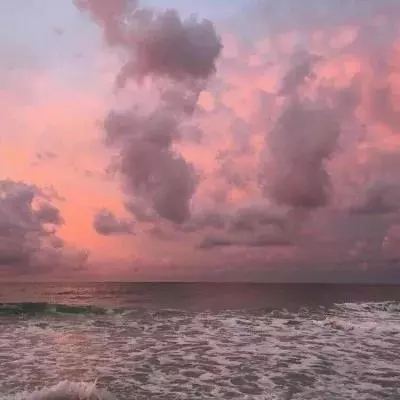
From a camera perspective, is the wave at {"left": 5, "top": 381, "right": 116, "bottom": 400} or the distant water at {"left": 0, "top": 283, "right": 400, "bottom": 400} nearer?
the wave at {"left": 5, "top": 381, "right": 116, "bottom": 400}

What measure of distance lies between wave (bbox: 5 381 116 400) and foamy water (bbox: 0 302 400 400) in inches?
1.1

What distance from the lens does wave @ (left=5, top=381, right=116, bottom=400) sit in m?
11.1

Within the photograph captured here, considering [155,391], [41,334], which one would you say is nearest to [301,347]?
[155,391]

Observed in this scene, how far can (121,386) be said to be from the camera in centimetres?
1306

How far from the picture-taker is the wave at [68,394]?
11.1m

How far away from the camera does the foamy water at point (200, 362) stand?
12.5 meters

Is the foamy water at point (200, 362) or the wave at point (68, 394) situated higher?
the wave at point (68, 394)

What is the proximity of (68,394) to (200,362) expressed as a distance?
20.4 feet

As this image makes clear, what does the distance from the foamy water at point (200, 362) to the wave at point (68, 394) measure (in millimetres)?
27

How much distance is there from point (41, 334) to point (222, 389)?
15118 mm

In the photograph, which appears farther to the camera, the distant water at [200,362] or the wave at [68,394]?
the distant water at [200,362]

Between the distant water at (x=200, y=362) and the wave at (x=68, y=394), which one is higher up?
the wave at (x=68, y=394)

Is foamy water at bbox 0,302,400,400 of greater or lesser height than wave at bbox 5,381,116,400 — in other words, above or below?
below

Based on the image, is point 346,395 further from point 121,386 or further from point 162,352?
point 162,352
